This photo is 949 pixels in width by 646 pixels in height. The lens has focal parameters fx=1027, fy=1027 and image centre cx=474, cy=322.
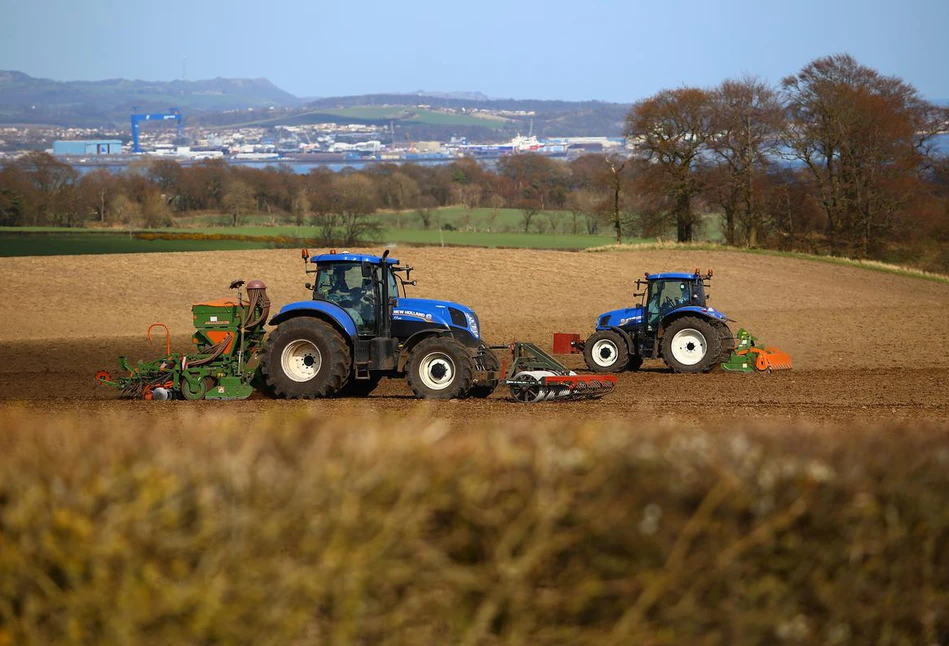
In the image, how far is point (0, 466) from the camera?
3.93m

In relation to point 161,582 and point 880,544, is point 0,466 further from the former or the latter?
point 880,544

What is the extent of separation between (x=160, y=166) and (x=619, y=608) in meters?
73.4

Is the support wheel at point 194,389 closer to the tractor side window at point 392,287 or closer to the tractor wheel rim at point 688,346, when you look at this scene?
the tractor side window at point 392,287

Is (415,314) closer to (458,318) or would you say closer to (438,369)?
(458,318)

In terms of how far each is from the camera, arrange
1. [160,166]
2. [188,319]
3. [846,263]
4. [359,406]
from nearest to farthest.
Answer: [359,406] → [188,319] → [846,263] → [160,166]

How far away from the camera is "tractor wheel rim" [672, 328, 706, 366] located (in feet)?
62.3

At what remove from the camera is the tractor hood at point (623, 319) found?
1997 cm

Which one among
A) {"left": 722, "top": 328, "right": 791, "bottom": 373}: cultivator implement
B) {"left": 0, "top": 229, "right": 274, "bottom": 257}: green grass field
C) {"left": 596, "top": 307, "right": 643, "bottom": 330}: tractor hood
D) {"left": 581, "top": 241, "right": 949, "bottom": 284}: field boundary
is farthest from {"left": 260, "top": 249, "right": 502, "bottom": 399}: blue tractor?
{"left": 581, "top": 241, "right": 949, "bottom": 284}: field boundary

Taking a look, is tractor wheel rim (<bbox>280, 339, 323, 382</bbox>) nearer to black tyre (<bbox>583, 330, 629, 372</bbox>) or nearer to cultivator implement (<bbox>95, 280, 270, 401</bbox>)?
cultivator implement (<bbox>95, 280, 270, 401</bbox>)

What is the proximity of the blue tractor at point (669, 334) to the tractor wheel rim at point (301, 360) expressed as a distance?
21.6 ft

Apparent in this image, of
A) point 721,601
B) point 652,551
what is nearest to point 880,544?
point 721,601

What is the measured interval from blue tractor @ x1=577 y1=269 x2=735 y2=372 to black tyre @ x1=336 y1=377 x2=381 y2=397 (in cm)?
503

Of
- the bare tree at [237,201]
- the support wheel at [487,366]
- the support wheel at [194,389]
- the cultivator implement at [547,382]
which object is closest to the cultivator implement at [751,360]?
the cultivator implement at [547,382]

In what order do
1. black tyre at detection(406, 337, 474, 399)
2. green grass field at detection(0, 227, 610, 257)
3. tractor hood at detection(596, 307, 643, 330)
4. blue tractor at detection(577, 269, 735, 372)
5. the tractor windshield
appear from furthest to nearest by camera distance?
1. green grass field at detection(0, 227, 610, 257)
2. tractor hood at detection(596, 307, 643, 330)
3. the tractor windshield
4. blue tractor at detection(577, 269, 735, 372)
5. black tyre at detection(406, 337, 474, 399)
